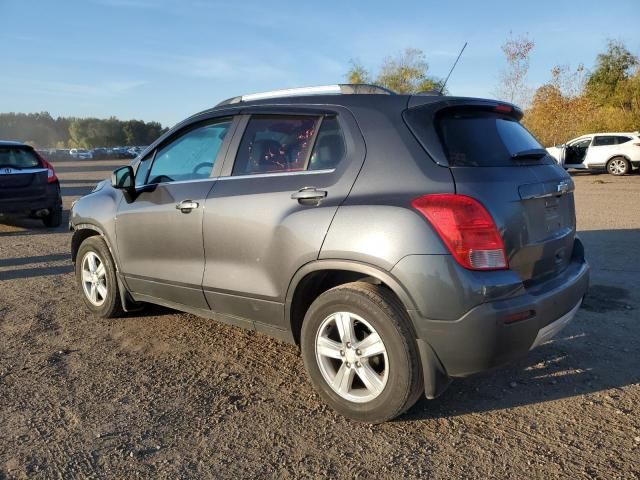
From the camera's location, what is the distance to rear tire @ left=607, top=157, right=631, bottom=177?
20.7 m

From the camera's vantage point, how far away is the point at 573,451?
266 cm

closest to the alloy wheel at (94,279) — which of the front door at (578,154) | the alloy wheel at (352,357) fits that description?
the alloy wheel at (352,357)

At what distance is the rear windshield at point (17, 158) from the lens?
29.6 ft

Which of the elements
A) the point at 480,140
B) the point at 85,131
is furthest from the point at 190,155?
the point at 85,131

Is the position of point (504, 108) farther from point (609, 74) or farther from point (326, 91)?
point (609, 74)

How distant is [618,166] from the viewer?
2092 cm

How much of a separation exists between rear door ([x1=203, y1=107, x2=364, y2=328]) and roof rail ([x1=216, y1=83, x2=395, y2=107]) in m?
0.19

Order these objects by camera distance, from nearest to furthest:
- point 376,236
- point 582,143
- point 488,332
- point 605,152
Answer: point 488,332, point 376,236, point 605,152, point 582,143

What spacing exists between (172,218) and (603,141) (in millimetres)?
21410

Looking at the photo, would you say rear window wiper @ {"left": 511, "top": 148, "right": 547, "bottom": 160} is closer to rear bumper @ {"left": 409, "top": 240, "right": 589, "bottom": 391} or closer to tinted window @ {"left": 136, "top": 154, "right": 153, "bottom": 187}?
rear bumper @ {"left": 409, "top": 240, "right": 589, "bottom": 391}

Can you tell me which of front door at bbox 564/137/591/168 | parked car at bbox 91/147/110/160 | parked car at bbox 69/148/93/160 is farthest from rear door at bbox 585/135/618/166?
parked car at bbox 91/147/110/160

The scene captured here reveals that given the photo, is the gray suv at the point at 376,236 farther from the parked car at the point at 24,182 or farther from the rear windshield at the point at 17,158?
the rear windshield at the point at 17,158

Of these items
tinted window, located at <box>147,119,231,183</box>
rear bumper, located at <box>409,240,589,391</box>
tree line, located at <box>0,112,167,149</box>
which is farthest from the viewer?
tree line, located at <box>0,112,167,149</box>

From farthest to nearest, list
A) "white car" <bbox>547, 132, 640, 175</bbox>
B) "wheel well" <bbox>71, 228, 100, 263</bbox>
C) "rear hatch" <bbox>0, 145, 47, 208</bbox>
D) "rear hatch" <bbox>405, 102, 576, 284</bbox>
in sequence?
1. "white car" <bbox>547, 132, 640, 175</bbox>
2. "rear hatch" <bbox>0, 145, 47, 208</bbox>
3. "wheel well" <bbox>71, 228, 100, 263</bbox>
4. "rear hatch" <bbox>405, 102, 576, 284</bbox>
